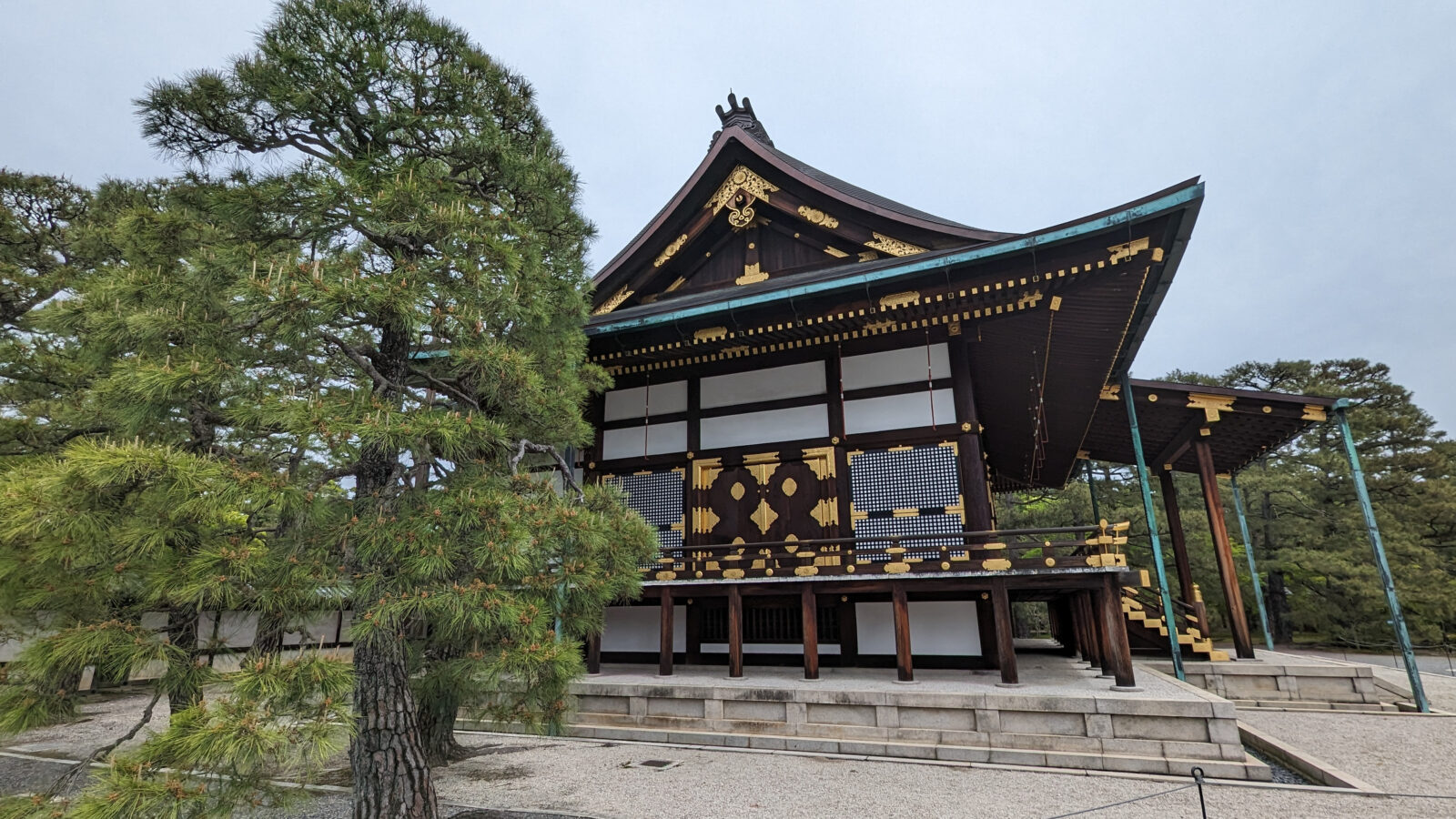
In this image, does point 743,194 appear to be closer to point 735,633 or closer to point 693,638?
point 735,633

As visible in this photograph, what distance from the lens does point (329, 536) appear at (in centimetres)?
362

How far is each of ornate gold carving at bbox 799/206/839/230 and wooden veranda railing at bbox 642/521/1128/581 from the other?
5161mm

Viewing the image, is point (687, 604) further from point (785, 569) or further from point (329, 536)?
point (329, 536)

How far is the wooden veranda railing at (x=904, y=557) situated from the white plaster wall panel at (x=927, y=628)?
0.82 meters

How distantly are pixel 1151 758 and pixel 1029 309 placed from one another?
5238mm

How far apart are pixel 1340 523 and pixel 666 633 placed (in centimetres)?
2543

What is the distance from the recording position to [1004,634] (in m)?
7.17

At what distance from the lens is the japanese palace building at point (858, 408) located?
755 cm

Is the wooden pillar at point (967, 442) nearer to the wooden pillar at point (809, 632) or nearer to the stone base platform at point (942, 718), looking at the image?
the stone base platform at point (942, 718)

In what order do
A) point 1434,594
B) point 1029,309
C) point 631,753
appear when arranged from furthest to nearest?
point 1434,594, point 1029,309, point 631,753

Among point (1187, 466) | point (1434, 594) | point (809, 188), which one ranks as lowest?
point (1434, 594)

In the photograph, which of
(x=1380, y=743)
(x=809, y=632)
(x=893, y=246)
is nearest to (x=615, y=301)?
(x=893, y=246)

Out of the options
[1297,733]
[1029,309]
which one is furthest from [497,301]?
[1297,733]

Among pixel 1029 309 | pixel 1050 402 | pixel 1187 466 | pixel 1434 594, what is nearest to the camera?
pixel 1029 309
